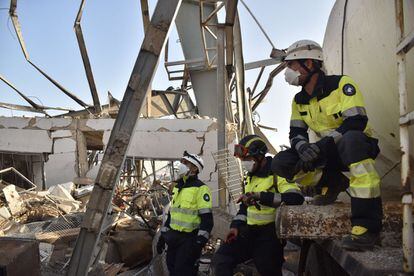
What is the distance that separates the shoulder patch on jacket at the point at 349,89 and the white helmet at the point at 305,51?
0.32 meters

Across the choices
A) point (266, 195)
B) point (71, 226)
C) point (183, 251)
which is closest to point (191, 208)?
point (183, 251)

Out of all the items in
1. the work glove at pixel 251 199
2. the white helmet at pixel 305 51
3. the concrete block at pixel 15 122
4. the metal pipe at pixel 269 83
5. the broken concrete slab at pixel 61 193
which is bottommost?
the broken concrete slab at pixel 61 193

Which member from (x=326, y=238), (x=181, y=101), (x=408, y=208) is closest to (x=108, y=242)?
(x=326, y=238)

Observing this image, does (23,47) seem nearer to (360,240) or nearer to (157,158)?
(157,158)

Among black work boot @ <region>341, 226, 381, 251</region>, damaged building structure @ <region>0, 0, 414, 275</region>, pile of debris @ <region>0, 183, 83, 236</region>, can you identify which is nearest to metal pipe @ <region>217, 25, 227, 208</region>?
damaged building structure @ <region>0, 0, 414, 275</region>

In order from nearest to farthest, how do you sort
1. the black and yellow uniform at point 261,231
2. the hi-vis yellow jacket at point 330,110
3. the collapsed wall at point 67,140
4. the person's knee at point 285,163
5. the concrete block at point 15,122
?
the hi-vis yellow jacket at point 330,110 < the person's knee at point 285,163 < the black and yellow uniform at point 261,231 < the collapsed wall at point 67,140 < the concrete block at point 15,122

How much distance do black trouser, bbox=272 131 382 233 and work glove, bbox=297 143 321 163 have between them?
0.05 metres

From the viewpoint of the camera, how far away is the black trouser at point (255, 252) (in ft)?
9.77

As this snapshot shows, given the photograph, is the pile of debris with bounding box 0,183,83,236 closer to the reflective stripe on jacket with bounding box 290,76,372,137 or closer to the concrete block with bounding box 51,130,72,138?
the concrete block with bounding box 51,130,72,138

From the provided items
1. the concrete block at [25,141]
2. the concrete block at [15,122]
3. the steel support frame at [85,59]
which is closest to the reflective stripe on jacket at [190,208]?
the steel support frame at [85,59]

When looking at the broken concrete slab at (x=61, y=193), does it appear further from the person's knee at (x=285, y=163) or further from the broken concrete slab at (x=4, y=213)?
the person's knee at (x=285, y=163)

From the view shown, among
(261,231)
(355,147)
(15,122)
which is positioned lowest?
(261,231)

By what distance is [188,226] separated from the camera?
4.04 meters

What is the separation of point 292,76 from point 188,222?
2.10m
